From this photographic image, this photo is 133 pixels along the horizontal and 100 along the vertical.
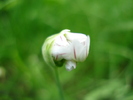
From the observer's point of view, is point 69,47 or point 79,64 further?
point 79,64

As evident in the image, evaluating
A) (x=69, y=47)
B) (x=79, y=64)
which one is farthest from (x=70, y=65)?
(x=79, y=64)

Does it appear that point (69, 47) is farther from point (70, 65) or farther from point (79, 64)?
point (79, 64)

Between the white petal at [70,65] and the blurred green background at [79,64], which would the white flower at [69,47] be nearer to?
the white petal at [70,65]

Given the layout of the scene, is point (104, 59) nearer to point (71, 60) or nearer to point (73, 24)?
point (73, 24)

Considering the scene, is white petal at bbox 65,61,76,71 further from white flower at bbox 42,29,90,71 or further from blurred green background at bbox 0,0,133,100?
blurred green background at bbox 0,0,133,100

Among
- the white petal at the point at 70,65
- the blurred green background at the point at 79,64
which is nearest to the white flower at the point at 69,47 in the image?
the white petal at the point at 70,65

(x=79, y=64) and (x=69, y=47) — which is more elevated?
(x=79, y=64)

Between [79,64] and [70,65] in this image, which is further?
[79,64]

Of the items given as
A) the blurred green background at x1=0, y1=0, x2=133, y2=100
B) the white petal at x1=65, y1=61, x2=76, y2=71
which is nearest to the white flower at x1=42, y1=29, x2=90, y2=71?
the white petal at x1=65, y1=61, x2=76, y2=71
